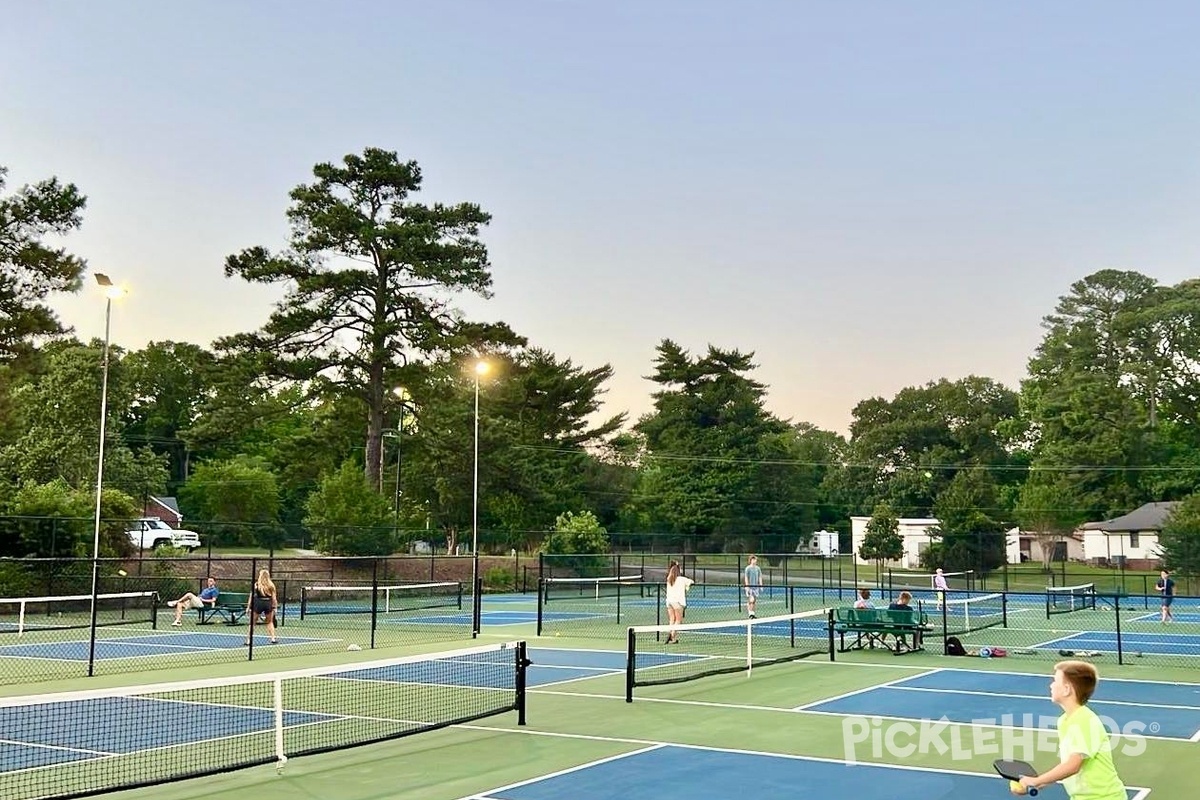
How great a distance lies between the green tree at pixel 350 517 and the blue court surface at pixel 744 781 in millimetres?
34863

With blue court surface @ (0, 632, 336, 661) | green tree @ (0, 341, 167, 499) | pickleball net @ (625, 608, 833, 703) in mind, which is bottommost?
blue court surface @ (0, 632, 336, 661)

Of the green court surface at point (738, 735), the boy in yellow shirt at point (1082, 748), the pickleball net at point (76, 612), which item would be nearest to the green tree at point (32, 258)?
the pickleball net at point (76, 612)

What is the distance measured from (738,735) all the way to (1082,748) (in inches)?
271

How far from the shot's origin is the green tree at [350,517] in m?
44.7

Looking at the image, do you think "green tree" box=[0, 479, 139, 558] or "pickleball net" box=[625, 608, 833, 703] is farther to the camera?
"green tree" box=[0, 479, 139, 558]

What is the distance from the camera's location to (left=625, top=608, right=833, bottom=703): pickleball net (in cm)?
1529

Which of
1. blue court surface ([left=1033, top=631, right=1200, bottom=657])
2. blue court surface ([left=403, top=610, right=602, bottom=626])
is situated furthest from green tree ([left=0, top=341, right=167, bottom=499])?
blue court surface ([left=1033, top=631, right=1200, bottom=657])

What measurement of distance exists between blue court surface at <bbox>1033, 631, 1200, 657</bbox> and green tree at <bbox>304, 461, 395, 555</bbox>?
27498 mm

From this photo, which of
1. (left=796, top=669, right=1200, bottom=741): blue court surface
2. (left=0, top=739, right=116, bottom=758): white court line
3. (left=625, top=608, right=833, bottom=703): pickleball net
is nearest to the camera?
(left=0, top=739, right=116, bottom=758): white court line

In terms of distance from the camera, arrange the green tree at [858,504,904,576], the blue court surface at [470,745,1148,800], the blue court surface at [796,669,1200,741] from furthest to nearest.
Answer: the green tree at [858,504,904,576], the blue court surface at [796,669,1200,741], the blue court surface at [470,745,1148,800]

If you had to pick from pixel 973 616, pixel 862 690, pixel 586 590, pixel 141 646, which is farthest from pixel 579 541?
pixel 862 690

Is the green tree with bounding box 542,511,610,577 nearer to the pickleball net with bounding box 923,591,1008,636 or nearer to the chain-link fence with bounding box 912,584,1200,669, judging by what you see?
the chain-link fence with bounding box 912,584,1200,669

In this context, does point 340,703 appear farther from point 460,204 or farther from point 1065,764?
point 460,204

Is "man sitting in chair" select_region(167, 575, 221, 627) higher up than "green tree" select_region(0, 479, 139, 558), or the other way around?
"green tree" select_region(0, 479, 139, 558)
